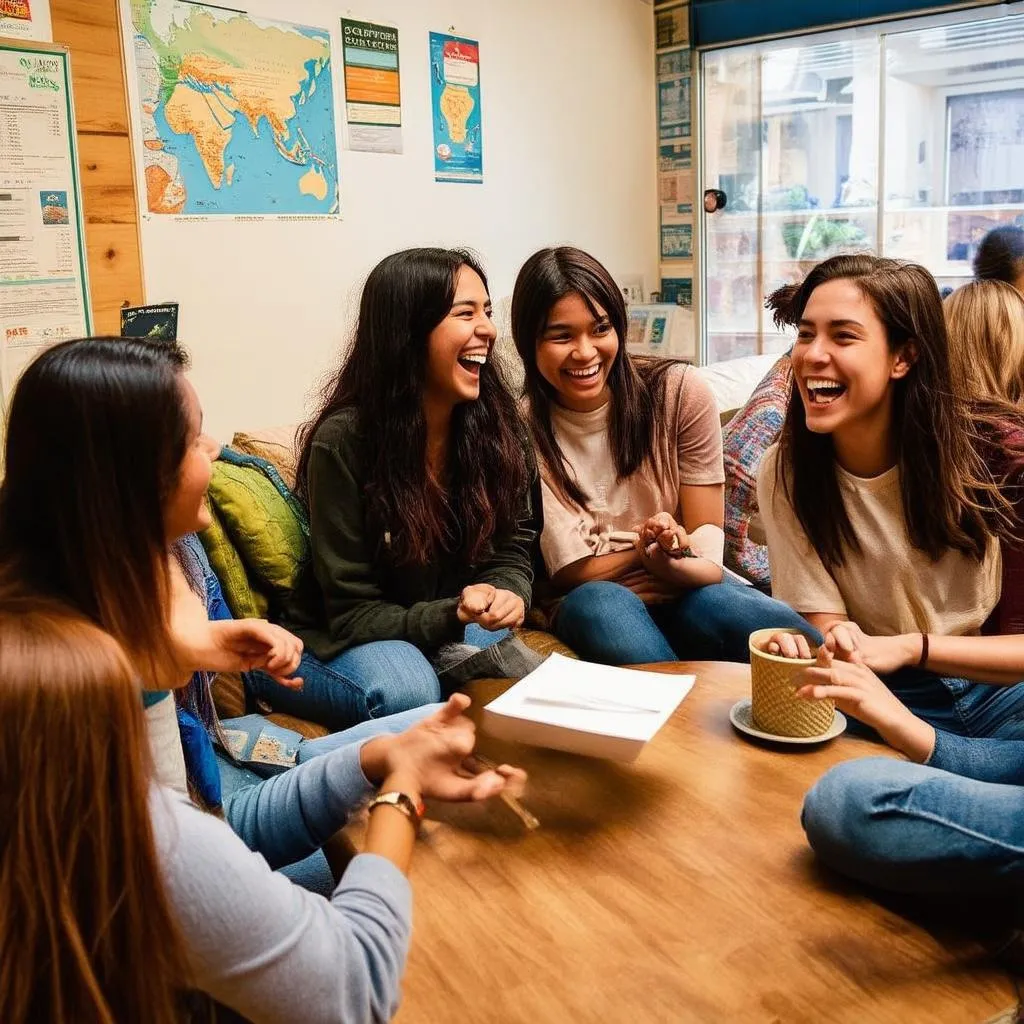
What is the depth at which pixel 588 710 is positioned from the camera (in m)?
1.30

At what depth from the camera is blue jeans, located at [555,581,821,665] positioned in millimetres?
1971

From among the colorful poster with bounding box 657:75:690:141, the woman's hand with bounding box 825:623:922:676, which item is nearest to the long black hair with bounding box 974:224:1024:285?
the colorful poster with bounding box 657:75:690:141

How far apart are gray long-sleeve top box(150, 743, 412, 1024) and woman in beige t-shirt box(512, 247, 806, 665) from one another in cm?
124

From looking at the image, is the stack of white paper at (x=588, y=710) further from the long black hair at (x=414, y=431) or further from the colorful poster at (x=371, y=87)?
the colorful poster at (x=371, y=87)

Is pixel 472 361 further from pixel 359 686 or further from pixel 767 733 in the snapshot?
pixel 767 733

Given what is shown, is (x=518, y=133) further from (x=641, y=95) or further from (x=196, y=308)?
(x=196, y=308)

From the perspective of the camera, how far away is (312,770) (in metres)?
1.19

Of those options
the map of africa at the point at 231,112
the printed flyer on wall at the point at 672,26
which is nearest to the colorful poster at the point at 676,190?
the printed flyer on wall at the point at 672,26

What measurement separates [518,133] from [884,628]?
2506 mm

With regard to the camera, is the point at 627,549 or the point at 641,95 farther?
the point at 641,95

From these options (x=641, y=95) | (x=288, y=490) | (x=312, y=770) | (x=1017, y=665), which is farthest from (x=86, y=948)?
(x=641, y=95)

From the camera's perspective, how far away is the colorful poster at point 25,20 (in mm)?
2168

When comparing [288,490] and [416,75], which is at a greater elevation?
[416,75]

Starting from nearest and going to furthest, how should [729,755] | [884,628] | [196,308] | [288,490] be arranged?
1. [729,755]
2. [884,628]
3. [288,490]
4. [196,308]
